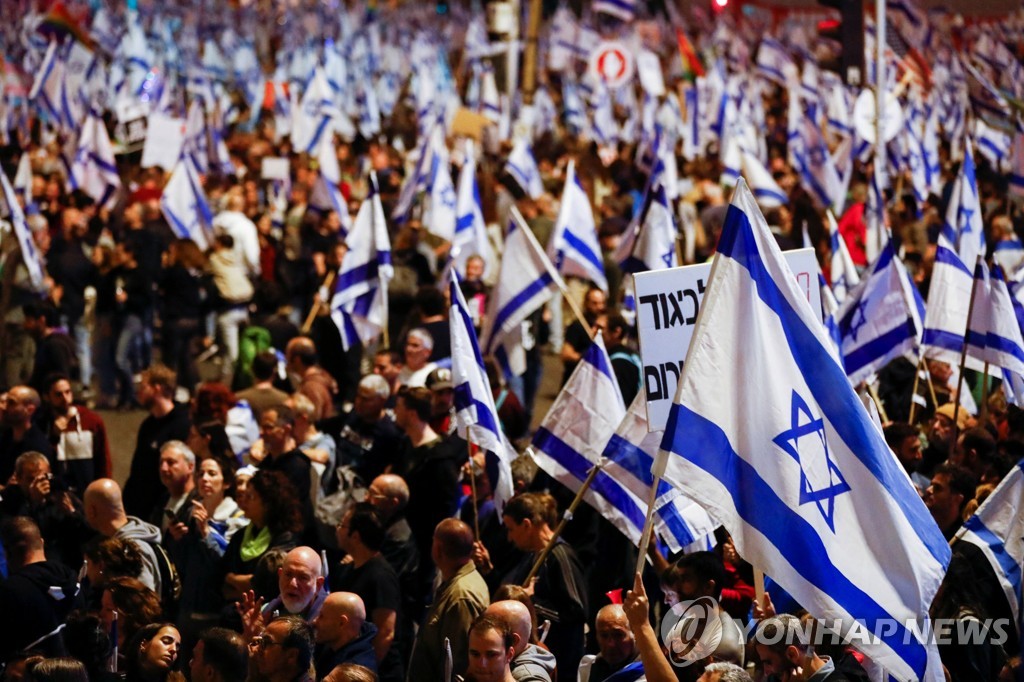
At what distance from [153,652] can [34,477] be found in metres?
2.62

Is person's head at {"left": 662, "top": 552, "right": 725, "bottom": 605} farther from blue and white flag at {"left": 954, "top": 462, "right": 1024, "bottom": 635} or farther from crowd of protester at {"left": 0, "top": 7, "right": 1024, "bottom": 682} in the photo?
blue and white flag at {"left": 954, "top": 462, "right": 1024, "bottom": 635}

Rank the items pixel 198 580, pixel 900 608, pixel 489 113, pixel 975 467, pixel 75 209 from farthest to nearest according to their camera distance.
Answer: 1. pixel 489 113
2. pixel 75 209
3. pixel 975 467
4. pixel 198 580
5. pixel 900 608

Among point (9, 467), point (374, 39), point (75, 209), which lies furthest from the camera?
point (374, 39)

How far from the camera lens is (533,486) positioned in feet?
30.6

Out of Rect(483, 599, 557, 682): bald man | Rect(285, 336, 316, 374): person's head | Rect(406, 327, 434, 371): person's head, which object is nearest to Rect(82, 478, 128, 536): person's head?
Rect(483, 599, 557, 682): bald man

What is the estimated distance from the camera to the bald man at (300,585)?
710 cm

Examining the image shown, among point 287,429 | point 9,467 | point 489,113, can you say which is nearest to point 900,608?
point 287,429

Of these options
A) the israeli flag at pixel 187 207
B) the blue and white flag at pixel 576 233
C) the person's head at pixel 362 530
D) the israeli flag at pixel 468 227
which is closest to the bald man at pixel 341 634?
the person's head at pixel 362 530

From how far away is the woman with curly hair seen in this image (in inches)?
320

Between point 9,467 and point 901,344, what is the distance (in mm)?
5460

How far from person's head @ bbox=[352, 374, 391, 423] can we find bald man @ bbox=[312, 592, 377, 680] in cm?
332

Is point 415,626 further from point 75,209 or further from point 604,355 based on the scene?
point 75,209

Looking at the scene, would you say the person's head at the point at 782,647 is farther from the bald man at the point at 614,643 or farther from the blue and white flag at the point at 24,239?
the blue and white flag at the point at 24,239

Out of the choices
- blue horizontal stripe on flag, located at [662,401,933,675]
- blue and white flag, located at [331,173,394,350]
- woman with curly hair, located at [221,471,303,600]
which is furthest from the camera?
blue and white flag, located at [331,173,394,350]
